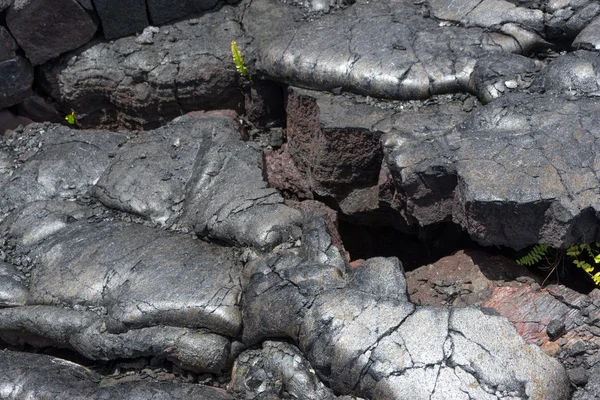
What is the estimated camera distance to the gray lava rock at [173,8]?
5.54 metres

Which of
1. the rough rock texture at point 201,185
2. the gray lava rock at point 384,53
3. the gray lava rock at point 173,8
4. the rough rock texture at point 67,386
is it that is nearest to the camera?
the rough rock texture at point 67,386

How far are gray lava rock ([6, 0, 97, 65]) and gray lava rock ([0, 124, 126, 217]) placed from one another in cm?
70

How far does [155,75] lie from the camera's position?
533 centimetres

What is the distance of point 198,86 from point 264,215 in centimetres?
153

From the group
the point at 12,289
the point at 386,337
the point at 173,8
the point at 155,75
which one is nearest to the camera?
the point at 386,337

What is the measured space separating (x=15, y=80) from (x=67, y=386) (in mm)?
2747

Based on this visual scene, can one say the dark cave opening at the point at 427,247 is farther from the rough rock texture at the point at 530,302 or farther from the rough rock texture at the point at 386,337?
the rough rock texture at the point at 386,337

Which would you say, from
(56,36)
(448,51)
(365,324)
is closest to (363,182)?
(448,51)

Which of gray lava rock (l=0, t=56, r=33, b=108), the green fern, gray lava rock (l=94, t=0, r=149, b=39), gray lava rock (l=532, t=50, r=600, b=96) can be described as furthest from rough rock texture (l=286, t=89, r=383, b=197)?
gray lava rock (l=0, t=56, r=33, b=108)

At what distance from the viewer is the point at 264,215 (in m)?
4.23

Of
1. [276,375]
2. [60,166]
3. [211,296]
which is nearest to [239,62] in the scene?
[60,166]

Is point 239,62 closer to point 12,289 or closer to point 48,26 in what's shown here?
point 48,26

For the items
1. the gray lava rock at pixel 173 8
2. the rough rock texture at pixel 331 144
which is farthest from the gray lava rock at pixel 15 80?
the rough rock texture at pixel 331 144

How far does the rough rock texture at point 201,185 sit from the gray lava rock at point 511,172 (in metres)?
0.79
